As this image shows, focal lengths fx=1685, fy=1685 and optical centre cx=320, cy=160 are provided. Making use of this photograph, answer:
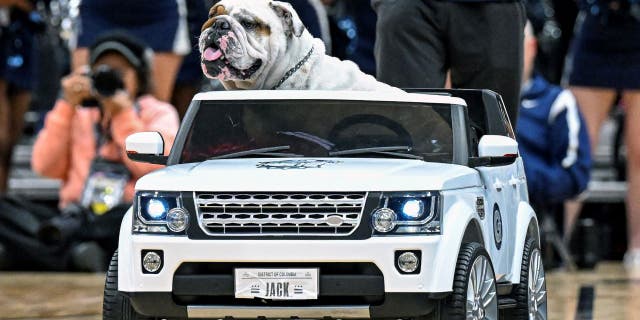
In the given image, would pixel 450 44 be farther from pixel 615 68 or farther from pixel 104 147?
pixel 615 68

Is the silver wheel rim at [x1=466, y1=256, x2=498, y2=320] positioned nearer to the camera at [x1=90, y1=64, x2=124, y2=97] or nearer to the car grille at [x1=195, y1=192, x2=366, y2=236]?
the car grille at [x1=195, y1=192, x2=366, y2=236]

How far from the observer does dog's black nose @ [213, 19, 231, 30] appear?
6.29 meters

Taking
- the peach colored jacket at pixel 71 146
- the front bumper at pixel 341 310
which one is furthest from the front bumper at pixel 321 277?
the peach colored jacket at pixel 71 146

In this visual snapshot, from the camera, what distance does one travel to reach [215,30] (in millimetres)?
6305

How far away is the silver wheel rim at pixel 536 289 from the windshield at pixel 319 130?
75cm

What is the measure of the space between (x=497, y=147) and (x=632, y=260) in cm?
558

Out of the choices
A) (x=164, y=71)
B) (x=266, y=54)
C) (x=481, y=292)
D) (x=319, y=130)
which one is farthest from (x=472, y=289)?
(x=164, y=71)

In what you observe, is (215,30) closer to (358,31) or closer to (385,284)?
(385,284)

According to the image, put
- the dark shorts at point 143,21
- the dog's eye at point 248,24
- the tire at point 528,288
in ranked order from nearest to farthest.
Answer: the tire at point 528,288 → the dog's eye at point 248,24 → the dark shorts at point 143,21

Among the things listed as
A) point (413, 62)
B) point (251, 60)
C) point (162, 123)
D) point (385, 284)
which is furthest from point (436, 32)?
point (162, 123)

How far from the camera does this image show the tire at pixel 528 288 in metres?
6.17

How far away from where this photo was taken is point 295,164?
551 centimetres

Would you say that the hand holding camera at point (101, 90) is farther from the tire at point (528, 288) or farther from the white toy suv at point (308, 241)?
the white toy suv at point (308, 241)

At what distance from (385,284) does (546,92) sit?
6.06 m
